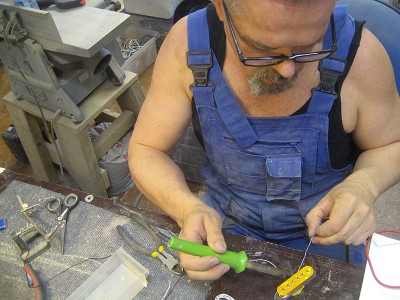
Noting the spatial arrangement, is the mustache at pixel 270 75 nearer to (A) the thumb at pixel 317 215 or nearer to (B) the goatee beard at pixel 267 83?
(B) the goatee beard at pixel 267 83

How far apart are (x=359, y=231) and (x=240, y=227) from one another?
0.42 metres

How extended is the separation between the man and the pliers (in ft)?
0.20

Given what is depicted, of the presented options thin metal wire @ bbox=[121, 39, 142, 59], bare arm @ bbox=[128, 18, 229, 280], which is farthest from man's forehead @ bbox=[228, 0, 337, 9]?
thin metal wire @ bbox=[121, 39, 142, 59]

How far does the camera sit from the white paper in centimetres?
88

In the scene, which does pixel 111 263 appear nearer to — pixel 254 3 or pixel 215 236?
pixel 215 236

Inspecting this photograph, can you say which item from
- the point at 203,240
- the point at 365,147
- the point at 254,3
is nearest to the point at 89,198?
the point at 203,240

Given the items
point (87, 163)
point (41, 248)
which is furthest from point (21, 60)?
point (41, 248)

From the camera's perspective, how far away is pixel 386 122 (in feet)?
3.58

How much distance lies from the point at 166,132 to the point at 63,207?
14.7 inches

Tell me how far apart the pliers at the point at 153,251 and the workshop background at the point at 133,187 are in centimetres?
110

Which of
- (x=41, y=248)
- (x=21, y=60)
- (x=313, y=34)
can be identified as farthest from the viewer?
(x=21, y=60)

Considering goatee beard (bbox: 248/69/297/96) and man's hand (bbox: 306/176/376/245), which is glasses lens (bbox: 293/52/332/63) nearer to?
goatee beard (bbox: 248/69/297/96)

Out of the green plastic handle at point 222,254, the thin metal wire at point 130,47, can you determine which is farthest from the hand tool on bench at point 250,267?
the thin metal wire at point 130,47

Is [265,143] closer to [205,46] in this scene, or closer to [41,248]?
[205,46]
